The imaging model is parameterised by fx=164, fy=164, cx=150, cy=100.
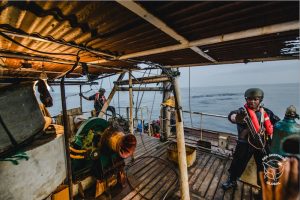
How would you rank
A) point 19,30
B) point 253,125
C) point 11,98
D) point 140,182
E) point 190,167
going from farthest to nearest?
point 190,167 < point 140,182 < point 253,125 < point 19,30 < point 11,98

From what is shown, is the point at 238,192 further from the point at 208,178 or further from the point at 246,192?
the point at 208,178

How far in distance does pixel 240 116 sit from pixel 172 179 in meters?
3.22

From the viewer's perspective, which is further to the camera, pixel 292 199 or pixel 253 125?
pixel 253 125

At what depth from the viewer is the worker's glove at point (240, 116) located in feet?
14.9

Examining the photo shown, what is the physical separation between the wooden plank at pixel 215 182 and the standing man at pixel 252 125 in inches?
39.2

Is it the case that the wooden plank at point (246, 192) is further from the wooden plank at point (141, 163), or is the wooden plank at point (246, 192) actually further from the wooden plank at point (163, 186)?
the wooden plank at point (141, 163)

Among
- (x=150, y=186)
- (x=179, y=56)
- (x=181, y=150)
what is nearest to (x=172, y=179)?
(x=150, y=186)

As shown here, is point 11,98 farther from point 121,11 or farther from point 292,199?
point 292,199

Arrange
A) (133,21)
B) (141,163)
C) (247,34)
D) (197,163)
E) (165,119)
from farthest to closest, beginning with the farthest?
(165,119)
(141,163)
(197,163)
(247,34)
(133,21)

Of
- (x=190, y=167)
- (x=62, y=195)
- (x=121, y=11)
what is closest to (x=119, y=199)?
(x=62, y=195)

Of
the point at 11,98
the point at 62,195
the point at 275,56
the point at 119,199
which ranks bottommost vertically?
the point at 119,199

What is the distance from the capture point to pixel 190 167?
21.9 ft

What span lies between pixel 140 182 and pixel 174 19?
5406mm

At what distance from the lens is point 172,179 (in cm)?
588
